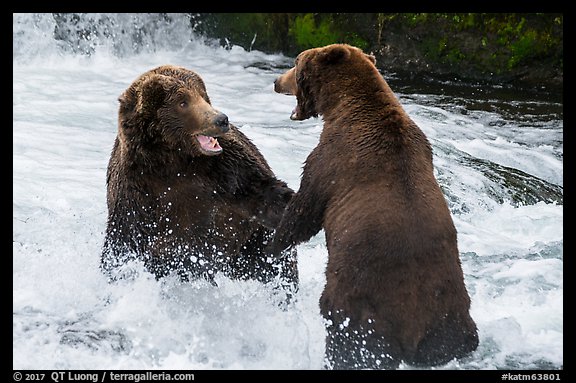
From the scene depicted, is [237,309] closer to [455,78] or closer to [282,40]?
[455,78]

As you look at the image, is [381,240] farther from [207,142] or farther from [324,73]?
[207,142]

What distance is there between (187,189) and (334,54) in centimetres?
124

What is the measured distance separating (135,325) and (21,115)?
5.60m

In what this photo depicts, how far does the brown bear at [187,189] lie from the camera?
524cm

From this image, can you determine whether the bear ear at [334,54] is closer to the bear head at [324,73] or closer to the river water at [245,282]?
the bear head at [324,73]

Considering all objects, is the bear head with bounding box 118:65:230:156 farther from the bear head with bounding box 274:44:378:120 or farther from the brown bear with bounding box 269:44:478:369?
the brown bear with bounding box 269:44:478:369

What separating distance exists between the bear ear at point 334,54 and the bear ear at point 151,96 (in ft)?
3.22

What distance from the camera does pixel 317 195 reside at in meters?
4.80

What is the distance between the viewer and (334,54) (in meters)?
5.15

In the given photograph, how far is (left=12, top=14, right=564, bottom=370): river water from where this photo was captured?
5355 millimetres

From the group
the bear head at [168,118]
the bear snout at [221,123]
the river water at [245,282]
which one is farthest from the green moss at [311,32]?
the bear snout at [221,123]

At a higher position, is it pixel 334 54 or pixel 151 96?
pixel 334 54

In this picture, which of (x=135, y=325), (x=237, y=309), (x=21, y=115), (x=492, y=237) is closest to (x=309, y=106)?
(x=237, y=309)

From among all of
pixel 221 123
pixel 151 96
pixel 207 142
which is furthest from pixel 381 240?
pixel 151 96
